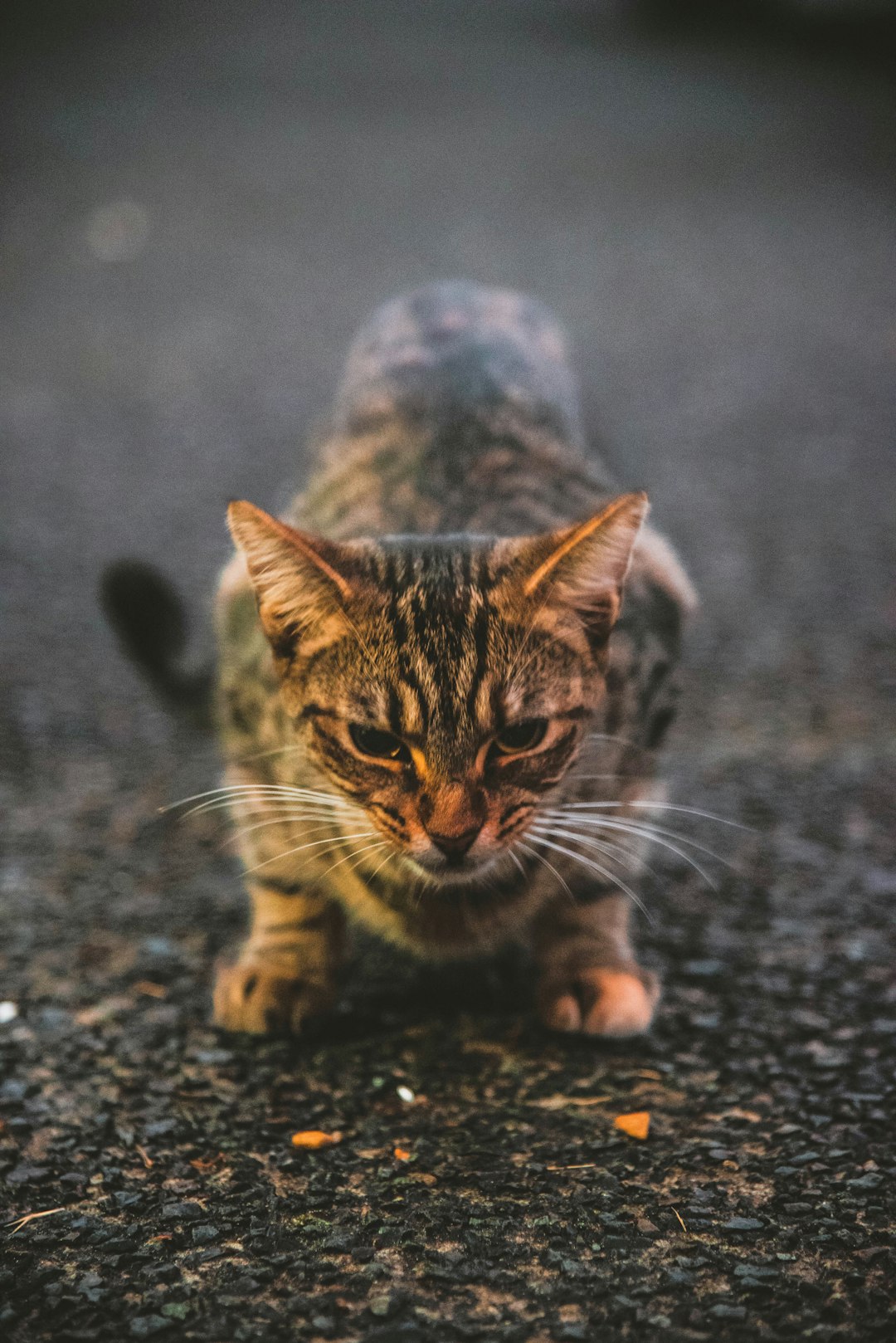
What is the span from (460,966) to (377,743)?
1.91 feet

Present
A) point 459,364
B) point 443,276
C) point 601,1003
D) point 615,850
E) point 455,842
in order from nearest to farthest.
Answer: point 455,842
point 601,1003
point 615,850
point 459,364
point 443,276

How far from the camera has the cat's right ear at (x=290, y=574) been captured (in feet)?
5.56

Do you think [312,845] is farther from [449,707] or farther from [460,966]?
[460,966]

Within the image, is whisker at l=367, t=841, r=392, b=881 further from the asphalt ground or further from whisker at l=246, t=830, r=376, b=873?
the asphalt ground

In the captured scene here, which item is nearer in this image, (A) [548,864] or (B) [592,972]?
(A) [548,864]

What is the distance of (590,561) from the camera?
5.70ft

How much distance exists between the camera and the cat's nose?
165cm

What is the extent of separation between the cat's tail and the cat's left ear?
3.31 feet

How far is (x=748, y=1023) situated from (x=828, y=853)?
58 centimetres

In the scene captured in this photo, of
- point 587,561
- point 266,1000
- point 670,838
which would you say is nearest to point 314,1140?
point 266,1000

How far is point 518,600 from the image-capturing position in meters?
1.75

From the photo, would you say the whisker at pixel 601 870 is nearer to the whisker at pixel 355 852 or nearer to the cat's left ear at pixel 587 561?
the whisker at pixel 355 852

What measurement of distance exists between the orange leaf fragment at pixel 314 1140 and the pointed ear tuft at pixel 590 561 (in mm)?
788

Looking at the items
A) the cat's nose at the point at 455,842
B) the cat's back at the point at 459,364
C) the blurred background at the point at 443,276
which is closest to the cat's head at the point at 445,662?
the cat's nose at the point at 455,842
